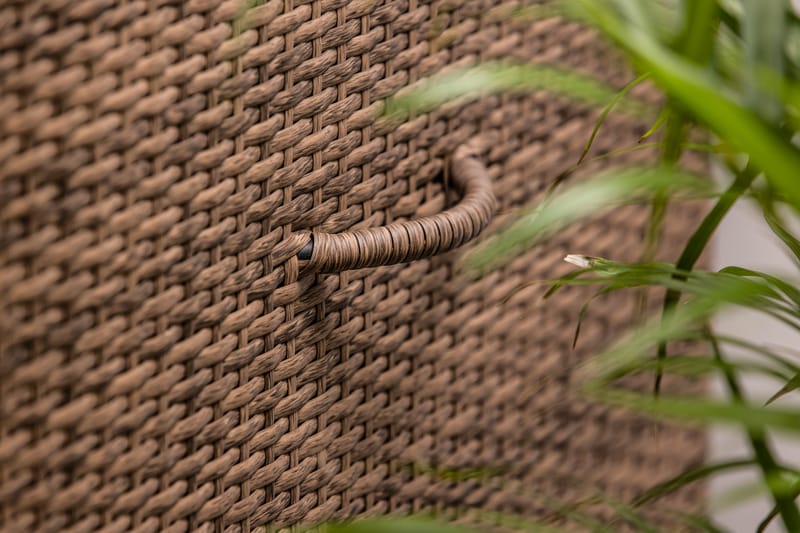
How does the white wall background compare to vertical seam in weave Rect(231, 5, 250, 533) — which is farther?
the white wall background

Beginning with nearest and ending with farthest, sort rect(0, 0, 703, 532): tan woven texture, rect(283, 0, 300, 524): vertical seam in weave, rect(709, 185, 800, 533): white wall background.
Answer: rect(0, 0, 703, 532): tan woven texture → rect(283, 0, 300, 524): vertical seam in weave → rect(709, 185, 800, 533): white wall background

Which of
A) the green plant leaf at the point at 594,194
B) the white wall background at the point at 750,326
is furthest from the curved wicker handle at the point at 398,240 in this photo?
the white wall background at the point at 750,326

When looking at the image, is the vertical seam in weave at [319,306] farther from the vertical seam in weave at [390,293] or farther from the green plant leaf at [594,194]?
the green plant leaf at [594,194]

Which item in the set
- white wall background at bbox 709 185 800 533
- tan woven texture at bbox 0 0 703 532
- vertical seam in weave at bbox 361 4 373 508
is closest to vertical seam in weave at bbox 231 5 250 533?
tan woven texture at bbox 0 0 703 532

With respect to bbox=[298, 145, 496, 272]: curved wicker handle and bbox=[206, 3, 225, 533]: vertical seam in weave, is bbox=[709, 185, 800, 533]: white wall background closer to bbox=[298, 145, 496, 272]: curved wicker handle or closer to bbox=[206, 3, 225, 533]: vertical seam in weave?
bbox=[298, 145, 496, 272]: curved wicker handle

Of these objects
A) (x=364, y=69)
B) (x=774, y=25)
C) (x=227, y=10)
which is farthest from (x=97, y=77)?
(x=774, y=25)

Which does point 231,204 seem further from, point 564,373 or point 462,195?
point 564,373

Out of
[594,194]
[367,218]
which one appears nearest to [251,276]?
[367,218]
